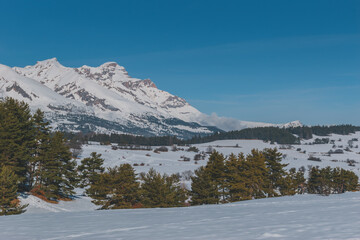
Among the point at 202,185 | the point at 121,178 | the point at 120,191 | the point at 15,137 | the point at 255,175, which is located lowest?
the point at 120,191

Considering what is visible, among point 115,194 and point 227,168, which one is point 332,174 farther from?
point 115,194

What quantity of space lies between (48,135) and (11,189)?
21528mm

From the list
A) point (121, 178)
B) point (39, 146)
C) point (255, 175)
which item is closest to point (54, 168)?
point (39, 146)

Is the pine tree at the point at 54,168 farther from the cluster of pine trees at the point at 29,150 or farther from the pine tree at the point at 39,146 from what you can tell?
the pine tree at the point at 39,146

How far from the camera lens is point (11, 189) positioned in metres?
37.5

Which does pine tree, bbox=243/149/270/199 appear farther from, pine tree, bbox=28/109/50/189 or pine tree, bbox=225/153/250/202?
pine tree, bbox=28/109/50/189

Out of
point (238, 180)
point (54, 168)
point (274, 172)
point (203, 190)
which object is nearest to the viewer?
point (203, 190)

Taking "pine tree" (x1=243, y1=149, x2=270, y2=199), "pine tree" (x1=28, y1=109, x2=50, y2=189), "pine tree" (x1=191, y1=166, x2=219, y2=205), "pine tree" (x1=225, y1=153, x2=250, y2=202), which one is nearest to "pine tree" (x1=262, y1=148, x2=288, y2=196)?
"pine tree" (x1=243, y1=149, x2=270, y2=199)

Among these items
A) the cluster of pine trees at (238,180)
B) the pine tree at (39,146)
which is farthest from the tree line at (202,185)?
the pine tree at (39,146)

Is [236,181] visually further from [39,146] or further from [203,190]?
[39,146]

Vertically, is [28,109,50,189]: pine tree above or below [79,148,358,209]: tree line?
above

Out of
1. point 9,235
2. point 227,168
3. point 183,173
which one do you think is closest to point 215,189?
point 227,168

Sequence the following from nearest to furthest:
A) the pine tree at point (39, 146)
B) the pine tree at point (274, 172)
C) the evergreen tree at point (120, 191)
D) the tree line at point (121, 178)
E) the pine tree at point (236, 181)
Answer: the evergreen tree at point (120, 191)
the tree line at point (121, 178)
the pine tree at point (236, 181)
the pine tree at point (39, 146)
the pine tree at point (274, 172)

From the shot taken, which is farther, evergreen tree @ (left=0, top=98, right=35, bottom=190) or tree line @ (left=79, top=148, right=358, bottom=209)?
evergreen tree @ (left=0, top=98, right=35, bottom=190)
